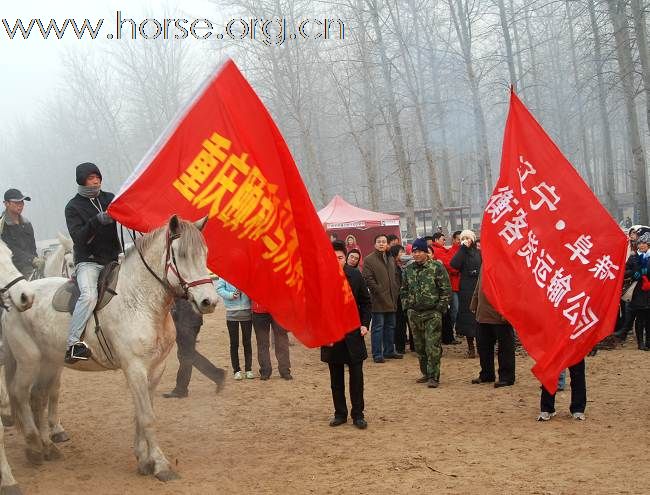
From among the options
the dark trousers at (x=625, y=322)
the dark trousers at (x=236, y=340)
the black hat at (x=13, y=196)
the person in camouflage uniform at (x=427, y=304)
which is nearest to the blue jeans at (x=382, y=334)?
the person in camouflage uniform at (x=427, y=304)

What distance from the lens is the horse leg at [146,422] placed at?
6.23m

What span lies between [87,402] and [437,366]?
4.83 m

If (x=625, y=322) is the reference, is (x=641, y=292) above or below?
above

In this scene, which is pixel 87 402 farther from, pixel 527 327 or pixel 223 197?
pixel 527 327

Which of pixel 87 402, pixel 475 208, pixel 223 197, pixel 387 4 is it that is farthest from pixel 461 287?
pixel 475 208

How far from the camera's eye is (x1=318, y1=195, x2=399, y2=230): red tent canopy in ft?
70.2

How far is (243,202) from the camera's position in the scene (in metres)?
6.15

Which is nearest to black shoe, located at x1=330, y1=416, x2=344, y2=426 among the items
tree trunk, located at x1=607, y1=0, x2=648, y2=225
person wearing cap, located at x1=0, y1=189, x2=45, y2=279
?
person wearing cap, located at x1=0, y1=189, x2=45, y2=279

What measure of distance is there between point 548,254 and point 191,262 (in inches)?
146

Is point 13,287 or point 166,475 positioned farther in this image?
point 166,475

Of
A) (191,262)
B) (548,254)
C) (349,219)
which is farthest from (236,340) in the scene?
(349,219)

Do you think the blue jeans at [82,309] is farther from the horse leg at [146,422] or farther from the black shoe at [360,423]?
the black shoe at [360,423]

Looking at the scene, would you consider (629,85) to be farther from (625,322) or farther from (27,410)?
(27,410)

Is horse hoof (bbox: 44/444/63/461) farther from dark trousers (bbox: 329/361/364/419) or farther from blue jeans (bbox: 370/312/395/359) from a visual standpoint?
blue jeans (bbox: 370/312/395/359)
